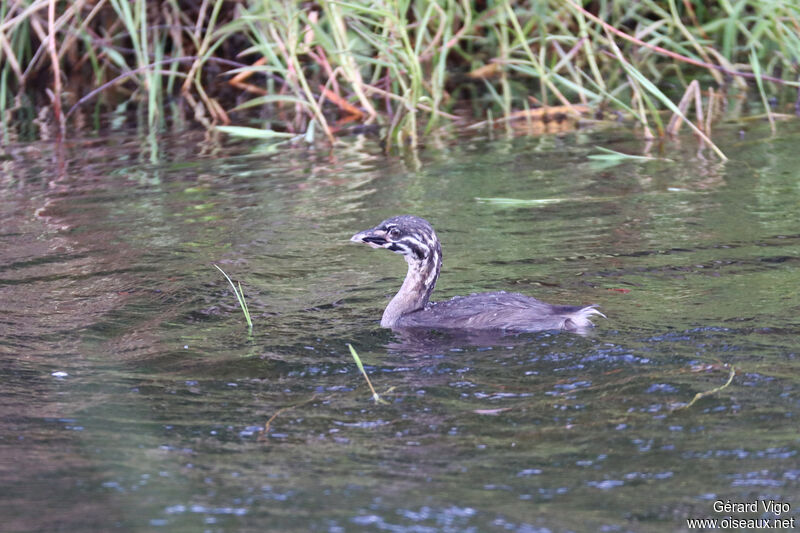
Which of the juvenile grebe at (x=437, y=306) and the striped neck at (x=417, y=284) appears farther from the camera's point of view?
the striped neck at (x=417, y=284)

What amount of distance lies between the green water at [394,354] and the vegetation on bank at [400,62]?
110 cm

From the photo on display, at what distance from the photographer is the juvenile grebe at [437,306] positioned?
5227 mm

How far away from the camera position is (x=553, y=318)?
5.17 metres

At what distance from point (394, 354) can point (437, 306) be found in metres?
A: 0.66

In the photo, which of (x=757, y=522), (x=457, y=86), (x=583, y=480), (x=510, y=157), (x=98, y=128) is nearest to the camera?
(x=757, y=522)

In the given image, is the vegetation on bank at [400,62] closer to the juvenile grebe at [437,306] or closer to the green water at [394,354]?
the green water at [394,354]

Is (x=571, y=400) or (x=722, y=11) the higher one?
(x=722, y=11)

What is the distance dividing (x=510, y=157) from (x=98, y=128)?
494cm

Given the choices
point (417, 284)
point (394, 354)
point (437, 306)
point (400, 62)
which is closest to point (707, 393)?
point (394, 354)

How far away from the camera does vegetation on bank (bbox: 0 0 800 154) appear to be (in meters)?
9.42

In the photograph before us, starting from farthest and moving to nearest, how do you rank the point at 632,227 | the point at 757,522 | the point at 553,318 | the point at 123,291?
the point at 632,227 → the point at 123,291 → the point at 553,318 → the point at 757,522

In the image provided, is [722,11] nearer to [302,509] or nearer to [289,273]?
[289,273]

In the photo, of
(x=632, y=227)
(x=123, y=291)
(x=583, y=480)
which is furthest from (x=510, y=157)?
(x=583, y=480)

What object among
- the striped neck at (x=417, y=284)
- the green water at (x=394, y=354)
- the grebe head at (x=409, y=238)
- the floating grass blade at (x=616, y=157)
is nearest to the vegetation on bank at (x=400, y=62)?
the floating grass blade at (x=616, y=157)
